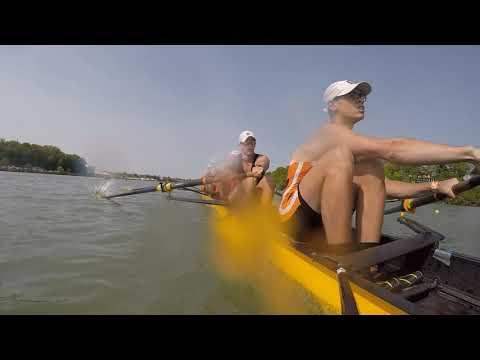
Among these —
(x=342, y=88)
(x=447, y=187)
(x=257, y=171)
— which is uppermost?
(x=342, y=88)

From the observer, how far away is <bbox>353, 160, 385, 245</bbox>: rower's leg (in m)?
2.54

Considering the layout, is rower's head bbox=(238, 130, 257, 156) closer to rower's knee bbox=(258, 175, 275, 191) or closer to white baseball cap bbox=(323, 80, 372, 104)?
rower's knee bbox=(258, 175, 275, 191)

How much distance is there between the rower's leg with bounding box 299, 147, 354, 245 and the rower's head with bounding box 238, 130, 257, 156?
4.16 m

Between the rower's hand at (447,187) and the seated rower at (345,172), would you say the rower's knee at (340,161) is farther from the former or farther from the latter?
the rower's hand at (447,187)

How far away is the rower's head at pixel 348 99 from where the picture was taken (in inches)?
104

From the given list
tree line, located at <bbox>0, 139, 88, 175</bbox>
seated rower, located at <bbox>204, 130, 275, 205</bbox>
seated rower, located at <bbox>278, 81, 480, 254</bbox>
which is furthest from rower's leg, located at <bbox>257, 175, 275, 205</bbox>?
tree line, located at <bbox>0, 139, 88, 175</bbox>

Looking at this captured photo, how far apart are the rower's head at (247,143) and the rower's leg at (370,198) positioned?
4.18 metres

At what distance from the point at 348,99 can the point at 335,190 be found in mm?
956

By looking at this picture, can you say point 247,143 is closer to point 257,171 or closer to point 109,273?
point 257,171

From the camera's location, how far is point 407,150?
7.30 ft

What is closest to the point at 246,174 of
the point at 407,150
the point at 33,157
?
the point at 407,150

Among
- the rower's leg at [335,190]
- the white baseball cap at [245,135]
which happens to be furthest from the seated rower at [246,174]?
the rower's leg at [335,190]
